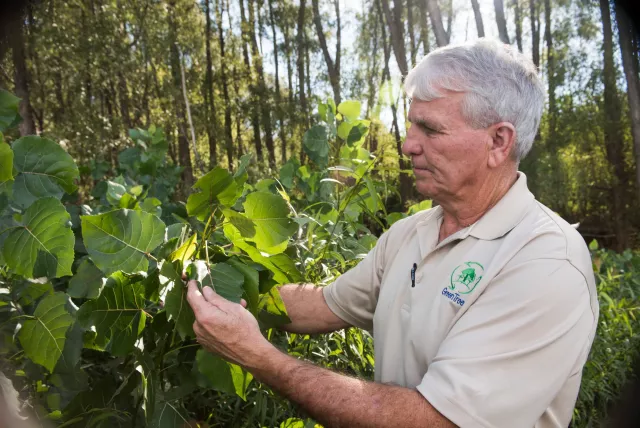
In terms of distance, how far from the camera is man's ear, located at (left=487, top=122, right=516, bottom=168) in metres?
1.40

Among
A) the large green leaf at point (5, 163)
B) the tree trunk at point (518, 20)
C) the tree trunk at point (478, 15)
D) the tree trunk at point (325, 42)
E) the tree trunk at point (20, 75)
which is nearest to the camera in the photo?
the large green leaf at point (5, 163)

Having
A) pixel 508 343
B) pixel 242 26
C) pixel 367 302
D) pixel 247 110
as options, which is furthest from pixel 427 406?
pixel 242 26

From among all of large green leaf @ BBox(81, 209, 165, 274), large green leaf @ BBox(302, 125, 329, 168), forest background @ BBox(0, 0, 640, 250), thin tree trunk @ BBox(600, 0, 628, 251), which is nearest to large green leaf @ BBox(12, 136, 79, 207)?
large green leaf @ BBox(81, 209, 165, 274)

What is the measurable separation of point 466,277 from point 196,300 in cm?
66

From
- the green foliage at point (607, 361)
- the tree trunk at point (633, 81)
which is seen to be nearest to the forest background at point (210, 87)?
the tree trunk at point (633, 81)

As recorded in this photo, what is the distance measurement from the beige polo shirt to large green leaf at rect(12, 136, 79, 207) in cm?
88

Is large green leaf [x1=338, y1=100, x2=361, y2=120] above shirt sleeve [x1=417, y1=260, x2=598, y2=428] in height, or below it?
above

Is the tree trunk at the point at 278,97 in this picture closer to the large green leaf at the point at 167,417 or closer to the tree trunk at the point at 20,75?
the tree trunk at the point at 20,75

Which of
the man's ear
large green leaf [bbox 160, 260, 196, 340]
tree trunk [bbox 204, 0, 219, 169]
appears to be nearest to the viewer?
large green leaf [bbox 160, 260, 196, 340]

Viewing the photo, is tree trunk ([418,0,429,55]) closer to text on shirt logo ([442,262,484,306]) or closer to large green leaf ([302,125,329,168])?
large green leaf ([302,125,329,168])

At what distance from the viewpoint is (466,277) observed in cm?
130

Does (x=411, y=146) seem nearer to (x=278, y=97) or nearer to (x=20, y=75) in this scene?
(x=20, y=75)

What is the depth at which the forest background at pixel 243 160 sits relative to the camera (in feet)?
3.86

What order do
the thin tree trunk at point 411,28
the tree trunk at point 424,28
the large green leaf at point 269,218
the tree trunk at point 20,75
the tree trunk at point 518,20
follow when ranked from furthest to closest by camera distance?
the thin tree trunk at point 411,28, the tree trunk at point 424,28, the tree trunk at point 518,20, the tree trunk at point 20,75, the large green leaf at point 269,218
